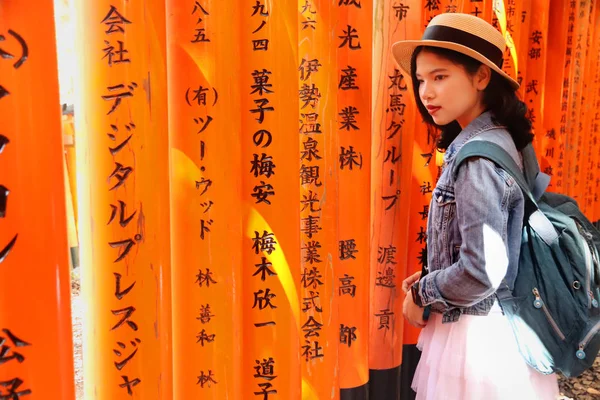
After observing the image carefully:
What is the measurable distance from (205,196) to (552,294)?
1.22m

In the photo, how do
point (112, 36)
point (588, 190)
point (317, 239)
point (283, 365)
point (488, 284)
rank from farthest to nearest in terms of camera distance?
point (588, 190), point (317, 239), point (283, 365), point (488, 284), point (112, 36)

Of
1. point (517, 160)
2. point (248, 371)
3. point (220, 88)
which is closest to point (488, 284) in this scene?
point (517, 160)

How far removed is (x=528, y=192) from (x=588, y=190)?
4.71 m

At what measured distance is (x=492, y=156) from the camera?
1673mm

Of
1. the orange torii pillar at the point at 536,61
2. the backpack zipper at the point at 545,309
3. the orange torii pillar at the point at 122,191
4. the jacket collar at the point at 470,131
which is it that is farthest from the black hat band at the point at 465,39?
the orange torii pillar at the point at 536,61

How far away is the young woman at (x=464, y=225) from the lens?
1.69 meters

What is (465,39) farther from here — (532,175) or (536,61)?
(536,61)

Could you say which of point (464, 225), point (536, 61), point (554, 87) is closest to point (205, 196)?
point (464, 225)

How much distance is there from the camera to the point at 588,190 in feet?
19.0

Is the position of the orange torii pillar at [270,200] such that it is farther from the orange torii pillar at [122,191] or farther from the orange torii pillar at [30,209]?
the orange torii pillar at [30,209]

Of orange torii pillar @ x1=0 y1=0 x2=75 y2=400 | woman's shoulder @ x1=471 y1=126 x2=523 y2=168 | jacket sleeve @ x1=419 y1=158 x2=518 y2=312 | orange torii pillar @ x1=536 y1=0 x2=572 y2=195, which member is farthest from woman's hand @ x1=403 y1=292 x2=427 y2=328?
orange torii pillar @ x1=536 y1=0 x2=572 y2=195

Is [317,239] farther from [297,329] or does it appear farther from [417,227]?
[417,227]

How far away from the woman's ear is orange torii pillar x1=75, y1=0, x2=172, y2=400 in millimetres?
1100

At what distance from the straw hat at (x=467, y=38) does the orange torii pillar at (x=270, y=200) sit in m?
0.50
